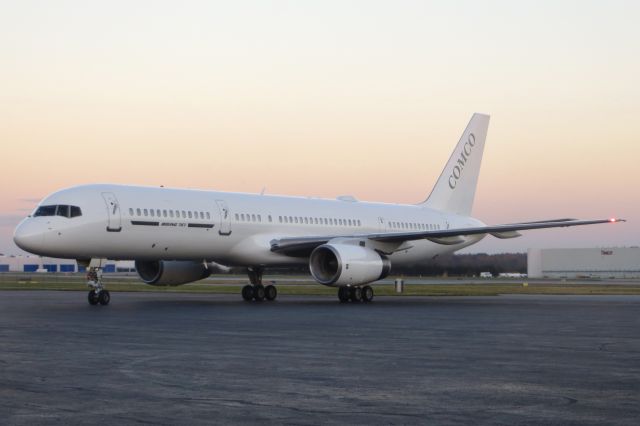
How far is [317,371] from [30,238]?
1978 centimetres

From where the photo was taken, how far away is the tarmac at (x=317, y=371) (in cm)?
880

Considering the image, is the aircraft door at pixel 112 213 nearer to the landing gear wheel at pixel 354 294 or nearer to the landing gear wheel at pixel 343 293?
the landing gear wheel at pixel 343 293

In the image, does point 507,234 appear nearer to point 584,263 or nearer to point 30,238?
point 30,238

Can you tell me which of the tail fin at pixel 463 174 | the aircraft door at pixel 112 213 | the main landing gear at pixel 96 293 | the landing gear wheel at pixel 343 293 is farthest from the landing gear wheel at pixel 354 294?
the tail fin at pixel 463 174

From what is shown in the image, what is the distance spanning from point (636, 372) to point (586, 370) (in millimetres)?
613

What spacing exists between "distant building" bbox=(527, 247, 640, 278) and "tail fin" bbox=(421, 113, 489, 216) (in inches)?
2602

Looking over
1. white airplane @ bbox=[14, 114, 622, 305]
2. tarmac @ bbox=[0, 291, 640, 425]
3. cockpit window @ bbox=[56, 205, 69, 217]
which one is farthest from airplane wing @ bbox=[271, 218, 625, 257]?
tarmac @ bbox=[0, 291, 640, 425]

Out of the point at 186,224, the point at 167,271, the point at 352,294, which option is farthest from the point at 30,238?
the point at 352,294

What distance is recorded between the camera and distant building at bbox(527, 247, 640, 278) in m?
112

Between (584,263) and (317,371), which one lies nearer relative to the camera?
(317,371)

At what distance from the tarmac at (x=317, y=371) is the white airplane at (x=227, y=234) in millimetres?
8526

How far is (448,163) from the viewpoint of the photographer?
4694 centimetres

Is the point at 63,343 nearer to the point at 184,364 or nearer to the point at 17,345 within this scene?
the point at 17,345

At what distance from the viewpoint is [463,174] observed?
47281mm
